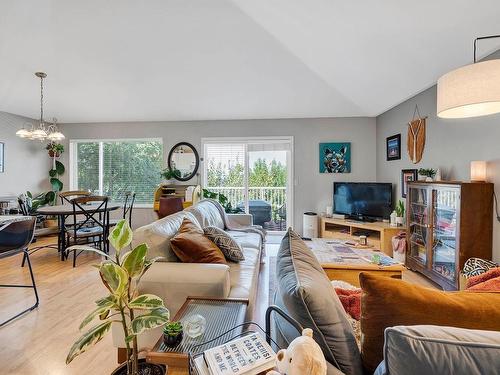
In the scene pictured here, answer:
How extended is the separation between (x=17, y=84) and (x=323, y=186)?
5.32 metres

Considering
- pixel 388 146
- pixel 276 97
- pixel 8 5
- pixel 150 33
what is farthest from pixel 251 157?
pixel 8 5

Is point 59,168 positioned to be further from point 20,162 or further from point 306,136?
point 306,136

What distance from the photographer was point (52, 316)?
2.42m

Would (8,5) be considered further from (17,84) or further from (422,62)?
(422,62)

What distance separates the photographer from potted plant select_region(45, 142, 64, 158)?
5266mm

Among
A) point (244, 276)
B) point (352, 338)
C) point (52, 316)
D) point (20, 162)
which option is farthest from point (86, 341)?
point (20, 162)

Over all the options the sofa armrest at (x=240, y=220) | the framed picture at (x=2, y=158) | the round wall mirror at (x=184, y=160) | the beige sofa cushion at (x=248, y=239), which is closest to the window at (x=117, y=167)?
the round wall mirror at (x=184, y=160)

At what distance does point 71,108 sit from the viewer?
16.7 ft

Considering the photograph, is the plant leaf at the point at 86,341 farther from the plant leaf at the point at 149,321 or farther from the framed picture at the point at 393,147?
the framed picture at the point at 393,147

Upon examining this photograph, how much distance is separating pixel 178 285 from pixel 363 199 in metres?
3.86

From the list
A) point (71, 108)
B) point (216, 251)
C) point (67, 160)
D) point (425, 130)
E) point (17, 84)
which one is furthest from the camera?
point (67, 160)

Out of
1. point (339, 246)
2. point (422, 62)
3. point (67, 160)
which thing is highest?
point (422, 62)

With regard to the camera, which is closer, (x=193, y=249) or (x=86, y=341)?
(x=86, y=341)

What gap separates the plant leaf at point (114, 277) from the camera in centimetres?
83
